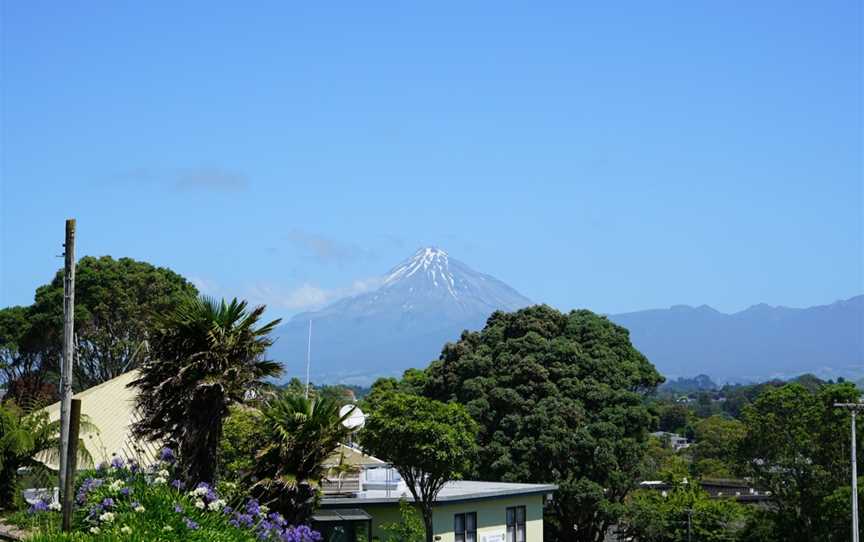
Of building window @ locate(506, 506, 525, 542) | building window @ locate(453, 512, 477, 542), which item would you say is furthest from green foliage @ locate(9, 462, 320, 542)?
building window @ locate(506, 506, 525, 542)

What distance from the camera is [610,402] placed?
5772 cm

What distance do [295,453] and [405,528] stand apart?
1486 cm

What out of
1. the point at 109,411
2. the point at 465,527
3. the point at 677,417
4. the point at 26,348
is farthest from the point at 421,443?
the point at 677,417

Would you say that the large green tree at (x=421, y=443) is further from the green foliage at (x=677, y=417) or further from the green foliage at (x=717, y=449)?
the green foliage at (x=677, y=417)

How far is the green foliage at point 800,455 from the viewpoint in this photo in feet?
174

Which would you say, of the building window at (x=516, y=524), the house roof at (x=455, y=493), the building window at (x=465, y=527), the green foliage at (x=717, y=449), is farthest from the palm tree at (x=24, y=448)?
the green foliage at (x=717, y=449)

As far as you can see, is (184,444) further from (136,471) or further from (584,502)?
(584,502)

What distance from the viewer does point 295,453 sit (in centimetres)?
2180

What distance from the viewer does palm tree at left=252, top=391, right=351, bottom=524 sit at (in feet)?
71.3

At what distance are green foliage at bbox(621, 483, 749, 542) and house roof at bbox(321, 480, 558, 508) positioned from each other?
1203cm

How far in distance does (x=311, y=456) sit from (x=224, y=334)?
2.66 metres

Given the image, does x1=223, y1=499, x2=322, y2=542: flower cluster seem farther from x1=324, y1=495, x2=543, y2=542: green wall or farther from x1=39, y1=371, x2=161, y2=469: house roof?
x1=39, y1=371, x2=161, y2=469: house roof

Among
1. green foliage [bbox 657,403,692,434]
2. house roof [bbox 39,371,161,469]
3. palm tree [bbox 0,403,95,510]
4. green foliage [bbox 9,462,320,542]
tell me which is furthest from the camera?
green foliage [bbox 657,403,692,434]

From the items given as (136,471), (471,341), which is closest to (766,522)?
(471,341)
